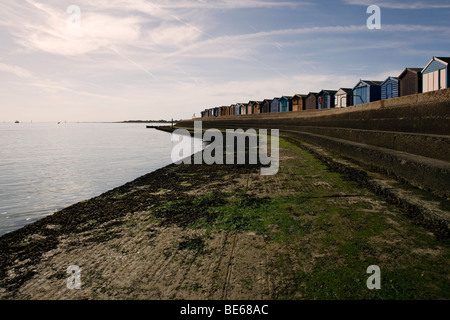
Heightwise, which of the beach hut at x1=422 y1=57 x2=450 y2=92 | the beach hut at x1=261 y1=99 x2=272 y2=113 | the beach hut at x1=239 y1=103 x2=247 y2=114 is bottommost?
the beach hut at x1=422 y1=57 x2=450 y2=92

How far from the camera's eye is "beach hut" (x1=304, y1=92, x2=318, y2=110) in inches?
1442

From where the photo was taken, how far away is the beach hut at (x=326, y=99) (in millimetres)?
33781

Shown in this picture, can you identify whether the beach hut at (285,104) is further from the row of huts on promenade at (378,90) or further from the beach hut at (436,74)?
the beach hut at (436,74)

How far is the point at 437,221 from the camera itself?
315 centimetres

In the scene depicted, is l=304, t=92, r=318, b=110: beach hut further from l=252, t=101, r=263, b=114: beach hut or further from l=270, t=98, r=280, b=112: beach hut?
l=252, t=101, r=263, b=114: beach hut

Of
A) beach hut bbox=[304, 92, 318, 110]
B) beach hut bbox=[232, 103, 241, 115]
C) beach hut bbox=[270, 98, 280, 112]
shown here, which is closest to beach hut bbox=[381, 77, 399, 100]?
beach hut bbox=[304, 92, 318, 110]

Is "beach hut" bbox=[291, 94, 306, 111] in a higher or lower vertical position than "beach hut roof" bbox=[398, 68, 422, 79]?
higher

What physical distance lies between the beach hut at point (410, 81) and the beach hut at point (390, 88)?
0.71m

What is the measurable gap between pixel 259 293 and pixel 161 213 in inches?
97.6

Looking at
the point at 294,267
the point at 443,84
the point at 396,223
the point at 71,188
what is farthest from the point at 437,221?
the point at 443,84

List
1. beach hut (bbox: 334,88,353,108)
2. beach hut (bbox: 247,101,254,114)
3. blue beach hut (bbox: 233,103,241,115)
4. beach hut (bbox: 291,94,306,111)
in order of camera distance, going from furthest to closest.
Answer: blue beach hut (bbox: 233,103,241,115) → beach hut (bbox: 247,101,254,114) → beach hut (bbox: 291,94,306,111) → beach hut (bbox: 334,88,353,108)

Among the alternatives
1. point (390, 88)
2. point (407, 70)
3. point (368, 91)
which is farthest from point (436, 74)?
point (368, 91)

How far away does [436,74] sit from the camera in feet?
58.5

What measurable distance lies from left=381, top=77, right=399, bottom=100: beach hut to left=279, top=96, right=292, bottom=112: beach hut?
18683mm
